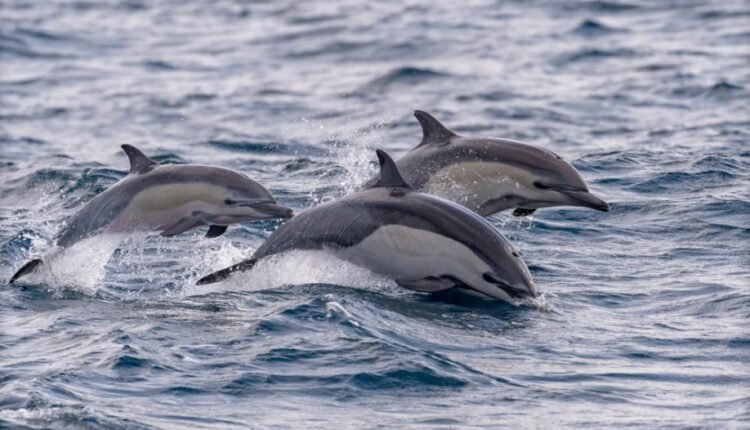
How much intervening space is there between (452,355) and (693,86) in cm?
1355

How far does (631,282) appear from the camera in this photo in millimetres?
10438

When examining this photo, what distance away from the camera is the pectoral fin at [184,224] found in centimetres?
1042

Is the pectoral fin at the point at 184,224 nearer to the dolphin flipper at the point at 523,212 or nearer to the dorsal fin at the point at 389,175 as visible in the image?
the dorsal fin at the point at 389,175

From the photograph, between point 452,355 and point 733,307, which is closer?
point 452,355

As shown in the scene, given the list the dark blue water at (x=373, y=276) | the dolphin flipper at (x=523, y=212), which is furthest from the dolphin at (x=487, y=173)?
the dark blue water at (x=373, y=276)

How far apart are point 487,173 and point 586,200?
0.78 metres

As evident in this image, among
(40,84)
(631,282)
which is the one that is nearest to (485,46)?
(40,84)

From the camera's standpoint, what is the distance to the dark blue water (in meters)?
7.89

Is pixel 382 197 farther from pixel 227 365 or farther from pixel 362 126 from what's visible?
pixel 362 126

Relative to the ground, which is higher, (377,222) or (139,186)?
(139,186)

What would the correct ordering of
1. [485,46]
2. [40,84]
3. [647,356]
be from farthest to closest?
A: 1. [485,46]
2. [40,84]
3. [647,356]

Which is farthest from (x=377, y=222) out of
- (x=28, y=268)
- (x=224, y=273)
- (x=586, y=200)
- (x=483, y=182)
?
(x=28, y=268)

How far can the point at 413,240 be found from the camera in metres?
9.37

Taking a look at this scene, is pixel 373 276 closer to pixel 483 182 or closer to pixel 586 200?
pixel 483 182
